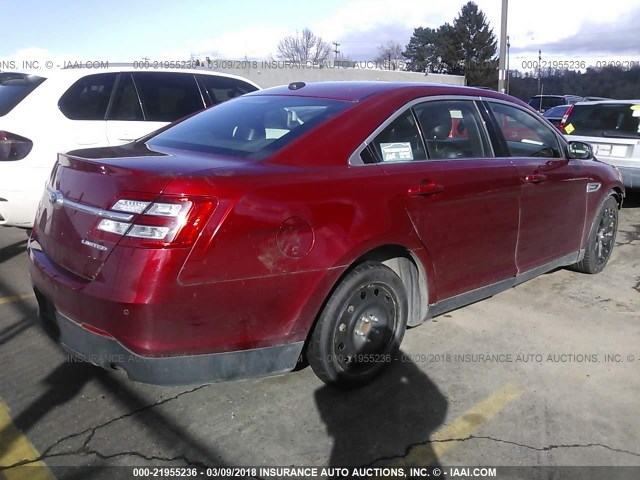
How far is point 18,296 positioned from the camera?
4496 mm

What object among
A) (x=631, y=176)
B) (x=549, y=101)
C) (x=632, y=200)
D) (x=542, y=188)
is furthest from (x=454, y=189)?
(x=549, y=101)

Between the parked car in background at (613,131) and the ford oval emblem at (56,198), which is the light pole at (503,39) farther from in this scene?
the ford oval emblem at (56,198)

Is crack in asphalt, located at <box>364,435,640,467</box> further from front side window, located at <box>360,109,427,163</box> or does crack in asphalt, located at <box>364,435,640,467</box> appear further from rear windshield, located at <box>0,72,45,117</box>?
rear windshield, located at <box>0,72,45,117</box>

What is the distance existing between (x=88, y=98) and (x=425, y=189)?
3.72 meters

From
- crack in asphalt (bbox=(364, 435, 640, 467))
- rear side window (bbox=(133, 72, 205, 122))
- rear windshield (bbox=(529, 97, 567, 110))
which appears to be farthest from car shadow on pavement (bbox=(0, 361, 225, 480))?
rear windshield (bbox=(529, 97, 567, 110))

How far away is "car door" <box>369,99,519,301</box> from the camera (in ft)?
10.6

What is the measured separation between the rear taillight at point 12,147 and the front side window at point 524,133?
3.79 metres

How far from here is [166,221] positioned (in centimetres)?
238

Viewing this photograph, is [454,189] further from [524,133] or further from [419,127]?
[524,133]

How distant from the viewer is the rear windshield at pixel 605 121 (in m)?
8.26

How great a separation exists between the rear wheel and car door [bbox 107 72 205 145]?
334cm

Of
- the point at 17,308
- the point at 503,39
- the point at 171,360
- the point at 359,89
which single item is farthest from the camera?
the point at 503,39

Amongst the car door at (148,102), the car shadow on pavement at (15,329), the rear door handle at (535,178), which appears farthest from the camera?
the car door at (148,102)

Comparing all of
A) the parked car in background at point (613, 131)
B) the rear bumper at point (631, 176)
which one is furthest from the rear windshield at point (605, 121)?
the rear bumper at point (631, 176)
